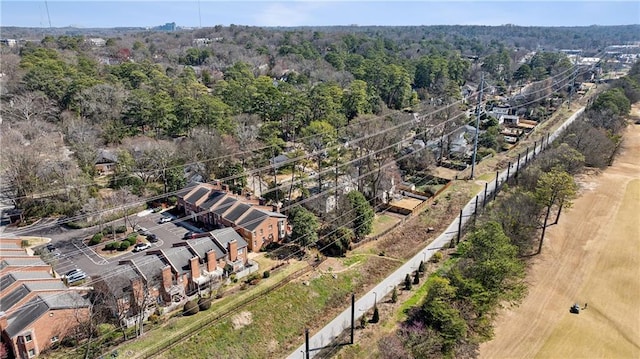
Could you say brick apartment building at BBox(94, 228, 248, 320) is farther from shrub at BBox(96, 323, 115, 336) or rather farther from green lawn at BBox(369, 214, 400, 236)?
green lawn at BBox(369, 214, 400, 236)

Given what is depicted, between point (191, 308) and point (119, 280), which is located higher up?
point (119, 280)

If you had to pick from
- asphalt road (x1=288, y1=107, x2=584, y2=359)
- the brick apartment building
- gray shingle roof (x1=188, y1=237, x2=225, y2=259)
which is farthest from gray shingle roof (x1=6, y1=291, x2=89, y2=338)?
asphalt road (x1=288, y1=107, x2=584, y2=359)

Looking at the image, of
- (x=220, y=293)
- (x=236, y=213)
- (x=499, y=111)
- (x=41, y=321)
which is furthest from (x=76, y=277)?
(x=499, y=111)

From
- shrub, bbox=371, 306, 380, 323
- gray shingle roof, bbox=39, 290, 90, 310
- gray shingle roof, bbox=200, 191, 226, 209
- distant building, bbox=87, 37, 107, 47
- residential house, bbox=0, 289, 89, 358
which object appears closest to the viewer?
residential house, bbox=0, 289, 89, 358

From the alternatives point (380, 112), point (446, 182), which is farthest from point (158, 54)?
point (446, 182)

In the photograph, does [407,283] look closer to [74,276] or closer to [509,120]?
[74,276]

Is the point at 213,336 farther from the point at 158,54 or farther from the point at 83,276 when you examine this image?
the point at 158,54

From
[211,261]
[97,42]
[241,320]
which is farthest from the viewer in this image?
[97,42]
